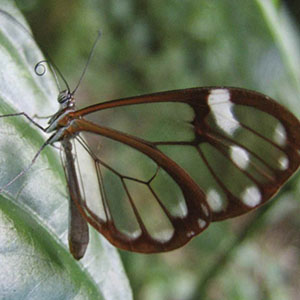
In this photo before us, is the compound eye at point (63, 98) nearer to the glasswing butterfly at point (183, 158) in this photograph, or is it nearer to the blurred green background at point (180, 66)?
the glasswing butterfly at point (183, 158)

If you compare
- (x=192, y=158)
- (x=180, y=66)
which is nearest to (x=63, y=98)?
(x=192, y=158)

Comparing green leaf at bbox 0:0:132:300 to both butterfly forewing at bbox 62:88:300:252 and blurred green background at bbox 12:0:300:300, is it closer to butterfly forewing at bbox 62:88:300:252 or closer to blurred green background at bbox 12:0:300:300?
butterfly forewing at bbox 62:88:300:252

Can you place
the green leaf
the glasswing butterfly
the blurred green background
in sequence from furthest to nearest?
the blurred green background < the glasswing butterfly < the green leaf

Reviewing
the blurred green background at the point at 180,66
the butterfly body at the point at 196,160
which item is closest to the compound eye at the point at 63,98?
the butterfly body at the point at 196,160

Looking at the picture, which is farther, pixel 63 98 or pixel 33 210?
pixel 63 98

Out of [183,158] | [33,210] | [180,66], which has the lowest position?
[180,66]

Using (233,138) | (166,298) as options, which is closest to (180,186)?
(233,138)

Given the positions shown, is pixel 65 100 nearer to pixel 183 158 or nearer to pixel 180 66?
pixel 183 158

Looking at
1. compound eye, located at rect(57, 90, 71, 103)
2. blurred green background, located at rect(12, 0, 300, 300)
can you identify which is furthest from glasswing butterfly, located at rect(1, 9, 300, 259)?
blurred green background, located at rect(12, 0, 300, 300)
